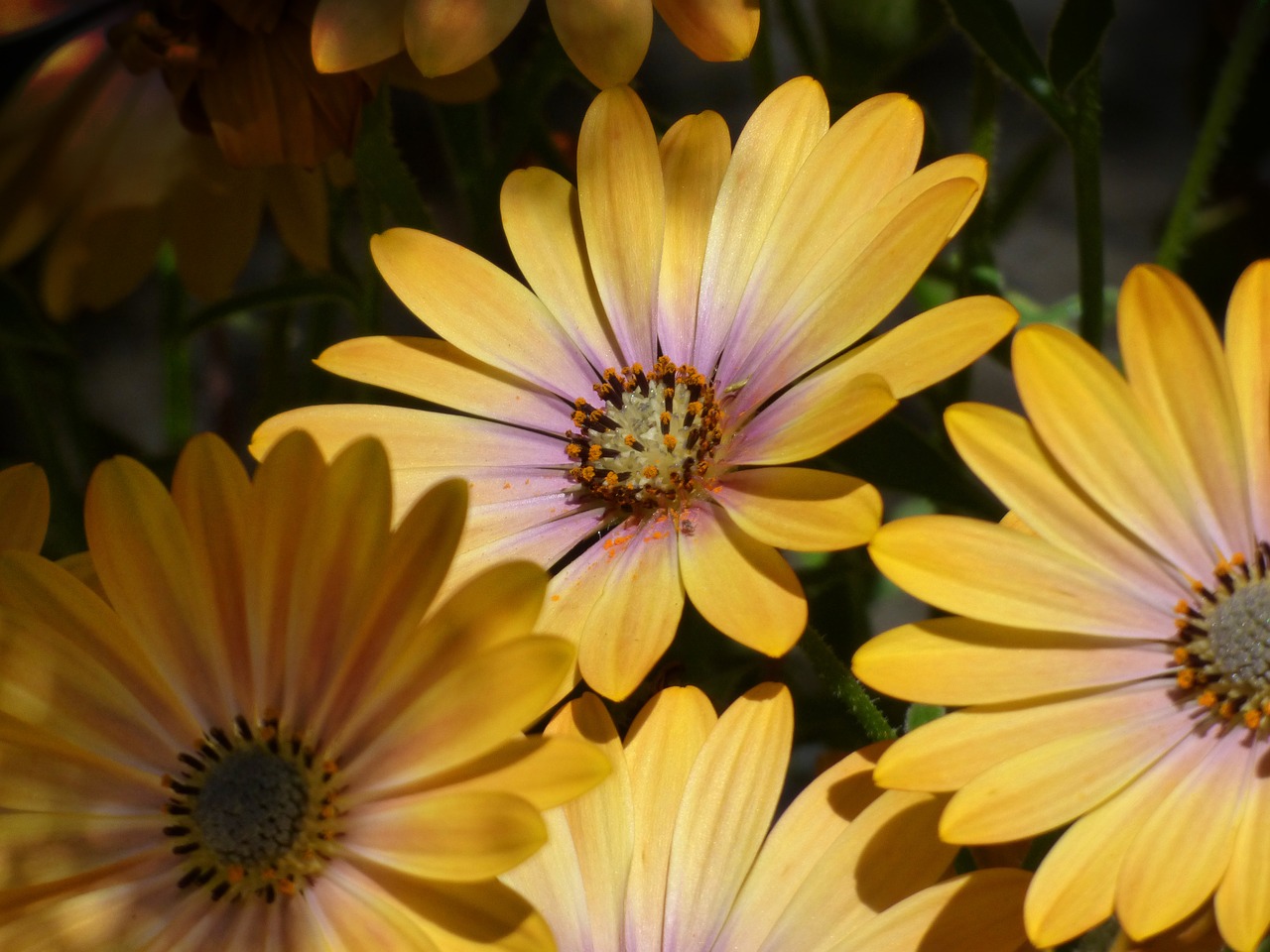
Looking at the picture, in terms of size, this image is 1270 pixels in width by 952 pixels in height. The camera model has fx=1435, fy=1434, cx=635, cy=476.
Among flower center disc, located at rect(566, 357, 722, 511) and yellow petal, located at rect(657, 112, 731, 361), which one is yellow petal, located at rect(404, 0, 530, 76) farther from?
flower center disc, located at rect(566, 357, 722, 511)

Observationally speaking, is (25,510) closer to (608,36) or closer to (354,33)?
(354,33)

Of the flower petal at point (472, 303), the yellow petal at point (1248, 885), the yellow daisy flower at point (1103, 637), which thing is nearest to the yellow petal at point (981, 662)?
the yellow daisy flower at point (1103, 637)

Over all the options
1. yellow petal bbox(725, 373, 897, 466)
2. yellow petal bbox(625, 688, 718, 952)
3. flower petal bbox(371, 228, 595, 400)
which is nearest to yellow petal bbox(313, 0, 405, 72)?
flower petal bbox(371, 228, 595, 400)

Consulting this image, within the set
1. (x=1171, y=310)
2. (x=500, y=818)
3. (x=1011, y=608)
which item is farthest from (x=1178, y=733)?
(x=500, y=818)

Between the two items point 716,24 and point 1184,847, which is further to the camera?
point 716,24

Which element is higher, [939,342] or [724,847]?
[939,342]

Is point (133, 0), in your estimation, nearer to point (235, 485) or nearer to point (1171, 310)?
point (235, 485)

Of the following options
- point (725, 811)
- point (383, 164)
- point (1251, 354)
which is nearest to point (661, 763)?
point (725, 811)

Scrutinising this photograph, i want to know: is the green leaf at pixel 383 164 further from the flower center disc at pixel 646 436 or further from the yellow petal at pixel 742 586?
the yellow petal at pixel 742 586
